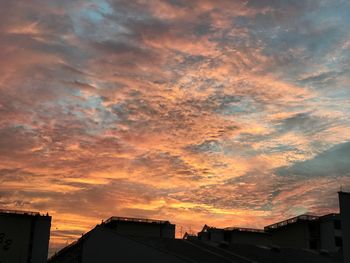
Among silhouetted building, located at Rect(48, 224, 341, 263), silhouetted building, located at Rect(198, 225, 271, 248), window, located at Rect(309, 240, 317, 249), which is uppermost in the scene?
silhouetted building, located at Rect(198, 225, 271, 248)

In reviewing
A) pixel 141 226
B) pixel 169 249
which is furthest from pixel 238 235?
pixel 169 249

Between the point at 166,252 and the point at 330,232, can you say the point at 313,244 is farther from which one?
the point at 166,252

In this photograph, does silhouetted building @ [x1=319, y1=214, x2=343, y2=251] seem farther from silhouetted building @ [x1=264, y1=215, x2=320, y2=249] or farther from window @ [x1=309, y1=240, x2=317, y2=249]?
window @ [x1=309, y1=240, x2=317, y2=249]

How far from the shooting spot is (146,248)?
4775 cm

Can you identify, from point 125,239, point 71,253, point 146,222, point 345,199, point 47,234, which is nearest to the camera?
point 345,199

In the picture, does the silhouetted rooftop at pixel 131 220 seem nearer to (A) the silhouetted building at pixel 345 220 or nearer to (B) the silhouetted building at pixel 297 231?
(B) the silhouetted building at pixel 297 231

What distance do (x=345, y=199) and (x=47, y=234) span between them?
7598 centimetres

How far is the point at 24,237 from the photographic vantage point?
94875mm

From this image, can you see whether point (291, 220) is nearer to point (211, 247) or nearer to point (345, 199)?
point (211, 247)

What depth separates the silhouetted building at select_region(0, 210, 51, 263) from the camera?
91500 mm

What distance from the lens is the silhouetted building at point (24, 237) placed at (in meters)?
91.5

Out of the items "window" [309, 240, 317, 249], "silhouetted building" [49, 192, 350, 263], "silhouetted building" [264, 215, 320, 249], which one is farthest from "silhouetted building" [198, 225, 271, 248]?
"silhouetted building" [49, 192, 350, 263]

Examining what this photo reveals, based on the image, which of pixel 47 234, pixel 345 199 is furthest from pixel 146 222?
pixel 345 199

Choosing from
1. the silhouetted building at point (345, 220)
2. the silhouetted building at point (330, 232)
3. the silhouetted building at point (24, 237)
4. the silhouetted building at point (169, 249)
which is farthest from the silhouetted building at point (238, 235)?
the silhouetted building at point (345, 220)
